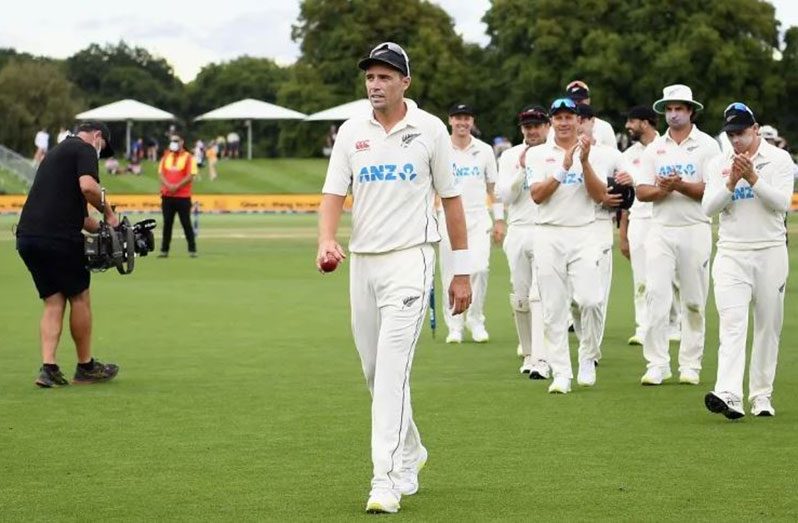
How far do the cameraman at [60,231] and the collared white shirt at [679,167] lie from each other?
4095mm

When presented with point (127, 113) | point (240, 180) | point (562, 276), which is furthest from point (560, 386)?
point (240, 180)

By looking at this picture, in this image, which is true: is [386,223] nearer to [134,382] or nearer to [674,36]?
[134,382]

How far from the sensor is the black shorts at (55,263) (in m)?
13.5

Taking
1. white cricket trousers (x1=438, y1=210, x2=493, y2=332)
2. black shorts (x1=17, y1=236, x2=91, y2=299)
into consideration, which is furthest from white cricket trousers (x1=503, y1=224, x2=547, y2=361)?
black shorts (x1=17, y1=236, x2=91, y2=299)

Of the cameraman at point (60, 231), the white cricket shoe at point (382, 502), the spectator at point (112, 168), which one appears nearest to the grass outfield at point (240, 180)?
the spectator at point (112, 168)

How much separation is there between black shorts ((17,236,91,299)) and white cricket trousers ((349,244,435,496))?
4.85 m

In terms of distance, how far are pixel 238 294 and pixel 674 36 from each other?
68953 mm

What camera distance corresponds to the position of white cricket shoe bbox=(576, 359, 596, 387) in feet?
45.3

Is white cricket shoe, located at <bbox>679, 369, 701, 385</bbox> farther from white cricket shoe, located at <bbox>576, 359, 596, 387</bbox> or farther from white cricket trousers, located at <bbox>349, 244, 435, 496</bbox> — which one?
white cricket trousers, located at <bbox>349, 244, 435, 496</bbox>

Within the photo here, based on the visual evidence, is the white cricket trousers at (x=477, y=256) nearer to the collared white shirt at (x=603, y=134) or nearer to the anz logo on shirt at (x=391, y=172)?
the collared white shirt at (x=603, y=134)

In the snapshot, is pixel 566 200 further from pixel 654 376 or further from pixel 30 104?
pixel 30 104

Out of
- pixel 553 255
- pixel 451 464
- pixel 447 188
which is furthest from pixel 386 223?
pixel 553 255

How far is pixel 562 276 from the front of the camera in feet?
44.5

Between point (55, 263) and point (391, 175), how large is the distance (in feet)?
16.8
